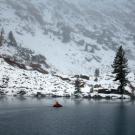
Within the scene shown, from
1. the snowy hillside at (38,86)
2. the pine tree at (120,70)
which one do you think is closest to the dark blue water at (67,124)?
the pine tree at (120,70)

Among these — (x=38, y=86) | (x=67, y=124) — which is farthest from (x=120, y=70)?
(x=67, y=124)

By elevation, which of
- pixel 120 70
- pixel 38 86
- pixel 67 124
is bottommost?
pixel 67 124

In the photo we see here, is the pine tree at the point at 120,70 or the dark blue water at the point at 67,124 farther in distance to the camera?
the pine tree at the point at 120,70

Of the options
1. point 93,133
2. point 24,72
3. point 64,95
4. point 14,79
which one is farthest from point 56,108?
point 24,72

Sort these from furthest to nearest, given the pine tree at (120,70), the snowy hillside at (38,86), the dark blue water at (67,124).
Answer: the snowy hillside at (38,86), the pine tree at (120,70), the dark blue water at (67,124)

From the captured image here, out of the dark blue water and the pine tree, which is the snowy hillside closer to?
the pine tree

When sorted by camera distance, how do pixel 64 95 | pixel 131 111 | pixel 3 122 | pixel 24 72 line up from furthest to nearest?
1. pixel 24 72
2. pixel 64 95
3. pixel 131 111
4. pixel 3 122

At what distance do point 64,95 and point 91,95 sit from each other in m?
13.3

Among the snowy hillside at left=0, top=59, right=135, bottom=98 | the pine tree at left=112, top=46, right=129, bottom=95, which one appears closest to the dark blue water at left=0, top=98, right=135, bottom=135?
the pine tree at left=112, top=46, right=129, bottom=95

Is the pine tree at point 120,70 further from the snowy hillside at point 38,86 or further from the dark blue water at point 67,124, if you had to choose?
the dark blue water at point 67,124

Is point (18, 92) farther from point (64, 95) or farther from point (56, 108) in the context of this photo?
point (56, 108)

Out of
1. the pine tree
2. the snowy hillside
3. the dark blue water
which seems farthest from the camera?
the snowy hillside

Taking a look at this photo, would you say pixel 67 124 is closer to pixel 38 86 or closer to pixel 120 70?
pixel 120 70

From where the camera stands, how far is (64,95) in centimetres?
13962
